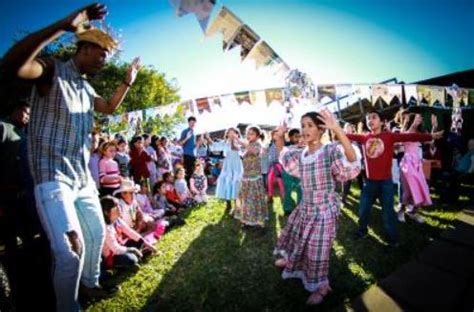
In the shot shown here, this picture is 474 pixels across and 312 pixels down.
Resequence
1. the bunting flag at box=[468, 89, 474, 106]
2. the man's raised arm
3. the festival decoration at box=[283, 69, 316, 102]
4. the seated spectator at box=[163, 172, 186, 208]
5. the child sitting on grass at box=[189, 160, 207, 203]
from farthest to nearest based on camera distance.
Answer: the bunting flag at box=[468, 89, 474, 106] → the child sitting on grass at box=[189, 160, 207, 203] → the seated spectator at box=[163, 172, 186, 208] → the festival decoration at box=[283, 69, 316, 102] → the man's raised arm

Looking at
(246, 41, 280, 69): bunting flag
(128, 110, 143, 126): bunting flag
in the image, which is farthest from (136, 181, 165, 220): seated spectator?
(128, 110, 143, 126): bunting flag

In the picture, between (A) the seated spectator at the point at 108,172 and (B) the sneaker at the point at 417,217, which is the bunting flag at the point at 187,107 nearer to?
Result: (A) the seated spectator at the point at 108,172

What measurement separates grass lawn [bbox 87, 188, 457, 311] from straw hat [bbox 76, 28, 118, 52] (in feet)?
8.89

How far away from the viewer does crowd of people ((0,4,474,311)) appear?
208 cm

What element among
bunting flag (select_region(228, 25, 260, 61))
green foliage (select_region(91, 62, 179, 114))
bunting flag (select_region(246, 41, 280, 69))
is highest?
green foliage (select_region(91, 62, 179, 114))

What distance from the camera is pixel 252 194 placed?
19.3 feet

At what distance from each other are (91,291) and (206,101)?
834 cm

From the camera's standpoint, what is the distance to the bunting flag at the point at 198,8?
14.7 ft

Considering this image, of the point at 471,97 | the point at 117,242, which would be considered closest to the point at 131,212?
the point at 117,242

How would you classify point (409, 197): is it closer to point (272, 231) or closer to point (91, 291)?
point (272, 231)

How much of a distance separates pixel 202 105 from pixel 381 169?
739 centimetres

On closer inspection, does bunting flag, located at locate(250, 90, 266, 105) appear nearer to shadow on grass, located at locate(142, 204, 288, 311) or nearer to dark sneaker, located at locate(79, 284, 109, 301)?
shadow on grass, located at locate(142, 204, 288, 311)

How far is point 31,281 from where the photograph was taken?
3.50 meters

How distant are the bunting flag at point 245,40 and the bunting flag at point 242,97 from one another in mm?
4079
